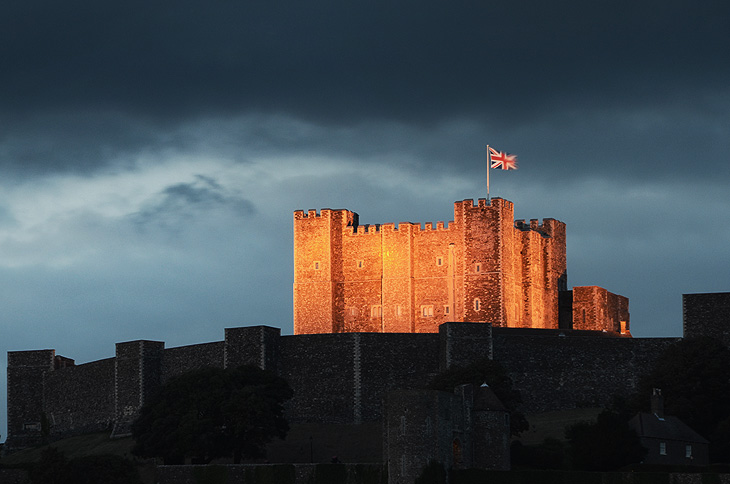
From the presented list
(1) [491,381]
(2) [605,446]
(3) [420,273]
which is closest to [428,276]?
(3) [420,273]

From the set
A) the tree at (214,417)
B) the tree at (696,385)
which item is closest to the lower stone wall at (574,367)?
the tree at (696,385)

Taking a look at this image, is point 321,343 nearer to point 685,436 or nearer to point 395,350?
point 395,350

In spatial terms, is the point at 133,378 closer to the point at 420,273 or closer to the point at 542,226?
the point at 420,273

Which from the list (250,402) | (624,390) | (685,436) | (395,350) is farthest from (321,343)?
(685,436)

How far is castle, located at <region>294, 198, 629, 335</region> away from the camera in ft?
313

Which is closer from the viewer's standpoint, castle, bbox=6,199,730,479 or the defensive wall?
castle, bbox=6,199,730,479

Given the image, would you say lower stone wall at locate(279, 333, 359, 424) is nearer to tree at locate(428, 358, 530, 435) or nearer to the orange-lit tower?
tree at locate(428, 358, 530, 435)

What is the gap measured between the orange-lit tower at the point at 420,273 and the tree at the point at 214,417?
18044 mm

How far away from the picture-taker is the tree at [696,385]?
2995 inches

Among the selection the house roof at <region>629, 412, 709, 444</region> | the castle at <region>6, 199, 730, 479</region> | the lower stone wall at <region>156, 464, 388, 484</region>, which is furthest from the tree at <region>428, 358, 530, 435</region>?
the lower stone wall at <region>156, 464, 388, 484</region>

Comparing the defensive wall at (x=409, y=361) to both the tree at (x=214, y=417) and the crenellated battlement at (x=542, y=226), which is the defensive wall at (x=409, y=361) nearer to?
the tree at (x=214, y=417)

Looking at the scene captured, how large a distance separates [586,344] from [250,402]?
19.4 metres

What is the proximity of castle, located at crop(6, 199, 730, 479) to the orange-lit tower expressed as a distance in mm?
86

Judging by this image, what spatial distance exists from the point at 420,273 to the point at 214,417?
23650mm
